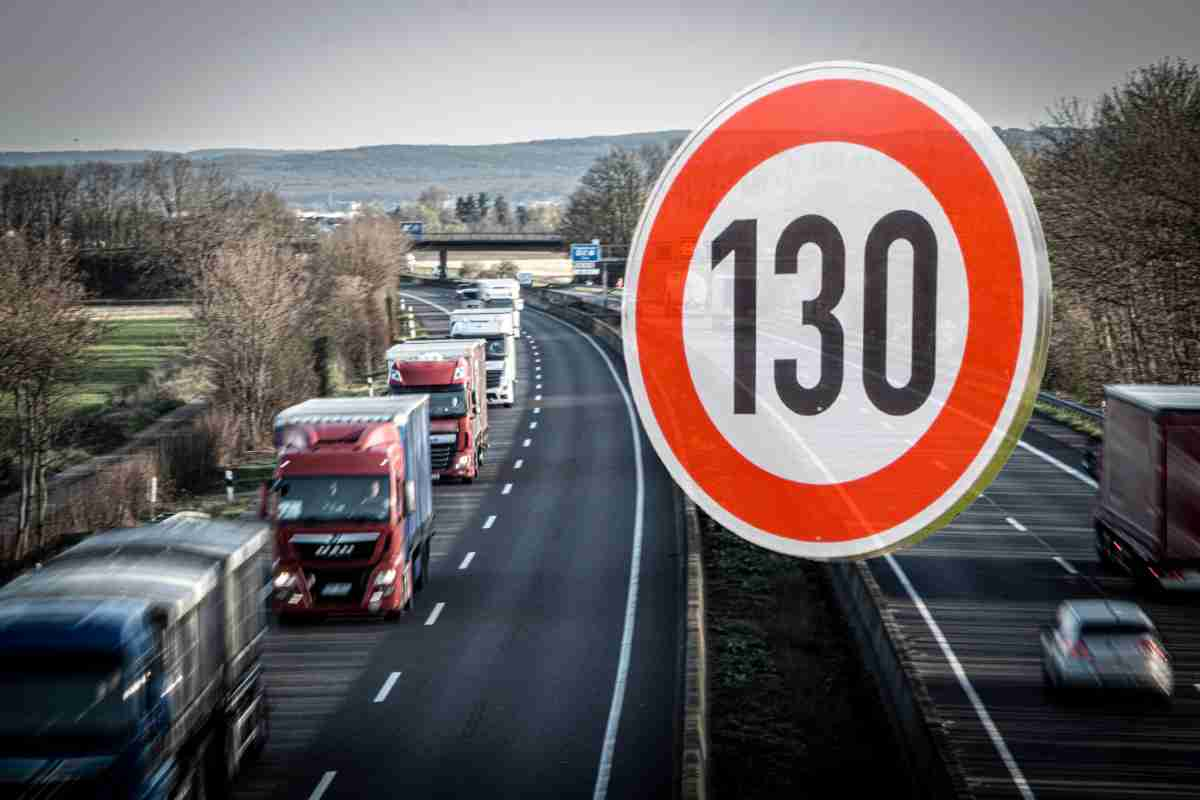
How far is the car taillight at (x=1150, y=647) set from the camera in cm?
1872

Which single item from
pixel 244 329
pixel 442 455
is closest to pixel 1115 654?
pixel 442 455

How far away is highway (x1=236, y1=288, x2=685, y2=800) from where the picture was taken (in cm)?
1623

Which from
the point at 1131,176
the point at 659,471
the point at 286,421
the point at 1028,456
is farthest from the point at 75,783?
the point at 1131,176

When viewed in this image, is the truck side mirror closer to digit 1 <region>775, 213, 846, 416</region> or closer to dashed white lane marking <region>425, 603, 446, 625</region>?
dashed white lane marking <region>425, 603, 446, 625</region>

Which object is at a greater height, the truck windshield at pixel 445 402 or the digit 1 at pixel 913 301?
the digit 1 at pixel 913 301

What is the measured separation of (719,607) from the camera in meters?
24.6

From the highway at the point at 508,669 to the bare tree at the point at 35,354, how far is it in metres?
9.62

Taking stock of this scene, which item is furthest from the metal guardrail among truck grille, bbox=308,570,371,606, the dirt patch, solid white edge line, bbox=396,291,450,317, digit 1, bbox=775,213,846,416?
solid white edge line, bbox=396,291,450,317

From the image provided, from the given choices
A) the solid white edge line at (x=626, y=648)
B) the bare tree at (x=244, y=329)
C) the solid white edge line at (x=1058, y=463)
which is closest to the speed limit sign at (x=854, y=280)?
the solid white edge line at (x=626, y=648)

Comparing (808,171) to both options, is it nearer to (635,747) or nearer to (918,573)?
(635,747)

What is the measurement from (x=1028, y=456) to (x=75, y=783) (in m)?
35.3

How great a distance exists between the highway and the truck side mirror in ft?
7.46

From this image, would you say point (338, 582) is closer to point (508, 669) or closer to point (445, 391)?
point (508, 669)

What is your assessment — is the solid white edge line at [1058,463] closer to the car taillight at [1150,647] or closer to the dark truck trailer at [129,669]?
the car taillight at [1150,647]
